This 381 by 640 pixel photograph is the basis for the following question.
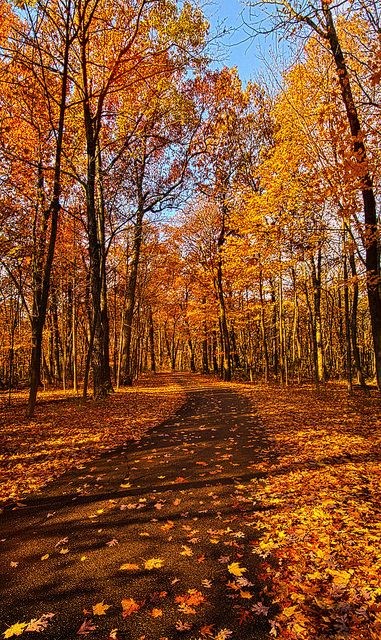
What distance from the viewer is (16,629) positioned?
3406 mm

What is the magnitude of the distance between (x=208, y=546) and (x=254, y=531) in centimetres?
69

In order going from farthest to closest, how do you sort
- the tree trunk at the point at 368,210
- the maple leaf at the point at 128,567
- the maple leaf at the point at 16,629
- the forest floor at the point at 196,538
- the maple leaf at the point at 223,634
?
the tree trunk at the point at 368,210 → the maple leaf at the point at 128,567 → the forest floor at the point at 196,538 → the maple leaf at the point at 16,629 → the maple leaf at the point at 223,634

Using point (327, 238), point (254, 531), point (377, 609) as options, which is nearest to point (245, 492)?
point (254, 531)

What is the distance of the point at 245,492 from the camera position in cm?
639

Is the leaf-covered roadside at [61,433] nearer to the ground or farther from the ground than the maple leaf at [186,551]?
farther from the ground

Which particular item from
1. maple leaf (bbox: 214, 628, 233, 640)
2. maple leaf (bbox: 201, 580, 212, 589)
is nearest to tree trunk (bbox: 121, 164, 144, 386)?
maple leaf (bbox: 201, 580, 212, 589)

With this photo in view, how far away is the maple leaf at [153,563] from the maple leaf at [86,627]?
36.1 inches

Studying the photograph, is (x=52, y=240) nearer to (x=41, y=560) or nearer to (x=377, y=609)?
(x=41, y=560)

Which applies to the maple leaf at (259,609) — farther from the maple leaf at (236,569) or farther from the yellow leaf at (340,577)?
the yellow leaf at (340,577)

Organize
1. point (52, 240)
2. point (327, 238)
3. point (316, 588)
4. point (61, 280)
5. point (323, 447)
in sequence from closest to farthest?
point (316, 588)
point (323, 447)
point (52, 240)
point (327, 238)
point (61, 280)

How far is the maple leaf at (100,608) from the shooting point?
3.57 meters

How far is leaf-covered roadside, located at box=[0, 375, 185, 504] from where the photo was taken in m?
7.82

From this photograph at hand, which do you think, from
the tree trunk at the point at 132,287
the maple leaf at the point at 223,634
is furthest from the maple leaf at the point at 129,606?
the tree trunk at the point at 132,287


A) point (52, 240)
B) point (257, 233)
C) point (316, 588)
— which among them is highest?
point (257, 233)
